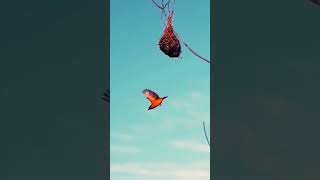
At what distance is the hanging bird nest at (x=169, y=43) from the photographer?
220 cm

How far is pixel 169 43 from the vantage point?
7.23 feet

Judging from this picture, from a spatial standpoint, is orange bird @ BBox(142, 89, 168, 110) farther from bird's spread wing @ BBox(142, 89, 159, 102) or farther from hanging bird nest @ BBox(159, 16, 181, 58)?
hanging bird nest @ BBox(159, 16, 181, 58)

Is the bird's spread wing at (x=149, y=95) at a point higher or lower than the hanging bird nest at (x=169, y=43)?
lower

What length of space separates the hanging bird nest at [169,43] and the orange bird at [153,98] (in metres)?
0.16

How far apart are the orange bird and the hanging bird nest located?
160 mm
